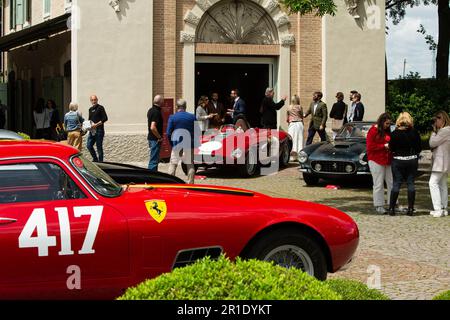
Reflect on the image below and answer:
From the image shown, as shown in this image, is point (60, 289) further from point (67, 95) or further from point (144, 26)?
point (67, 95)

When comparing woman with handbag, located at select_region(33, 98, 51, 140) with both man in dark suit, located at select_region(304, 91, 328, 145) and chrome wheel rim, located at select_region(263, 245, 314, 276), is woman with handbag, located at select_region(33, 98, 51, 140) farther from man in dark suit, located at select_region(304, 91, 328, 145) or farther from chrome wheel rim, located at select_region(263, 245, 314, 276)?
chrome wheel rim, located at select_region(263, 245, 314, 276)

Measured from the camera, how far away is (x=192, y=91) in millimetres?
23812

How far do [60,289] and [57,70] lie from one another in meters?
21.6

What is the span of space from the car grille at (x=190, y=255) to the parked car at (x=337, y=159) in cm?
1095

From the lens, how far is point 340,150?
57.5 feet

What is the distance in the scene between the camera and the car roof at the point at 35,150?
622cm

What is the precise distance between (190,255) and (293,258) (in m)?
0.93

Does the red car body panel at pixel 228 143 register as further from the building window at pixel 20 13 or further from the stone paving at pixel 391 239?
the building window at pixel 20 13

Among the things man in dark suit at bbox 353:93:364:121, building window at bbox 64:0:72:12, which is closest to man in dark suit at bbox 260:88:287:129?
man in dark suit at bbox 353:93:364:121

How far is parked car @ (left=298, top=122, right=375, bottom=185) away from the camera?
16969 mm

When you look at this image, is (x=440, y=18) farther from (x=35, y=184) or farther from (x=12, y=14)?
(x=35, y=184)

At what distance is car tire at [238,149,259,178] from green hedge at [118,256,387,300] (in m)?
15.5
